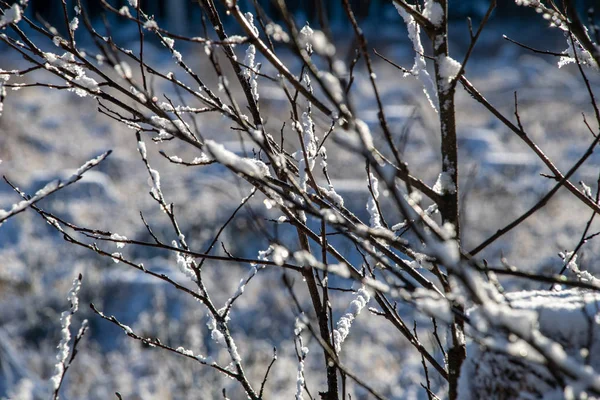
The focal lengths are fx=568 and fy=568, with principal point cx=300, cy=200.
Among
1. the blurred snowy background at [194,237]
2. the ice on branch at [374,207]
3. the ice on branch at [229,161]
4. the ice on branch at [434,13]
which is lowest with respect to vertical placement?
the ice on branch at [229,161]

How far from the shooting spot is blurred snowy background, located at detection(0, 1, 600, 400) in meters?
5.92

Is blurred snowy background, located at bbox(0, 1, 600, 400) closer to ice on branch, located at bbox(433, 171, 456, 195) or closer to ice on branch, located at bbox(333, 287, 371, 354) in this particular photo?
ice on branch, located at bbox(433, 171, 456, 195)

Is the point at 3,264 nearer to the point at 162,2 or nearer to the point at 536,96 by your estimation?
the point at 536,96

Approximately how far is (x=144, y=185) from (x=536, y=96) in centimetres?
1230

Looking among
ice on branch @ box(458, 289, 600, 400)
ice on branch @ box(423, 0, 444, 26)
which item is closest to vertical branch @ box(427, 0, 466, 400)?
ice on branch @ box(423, 0, 444, 26)

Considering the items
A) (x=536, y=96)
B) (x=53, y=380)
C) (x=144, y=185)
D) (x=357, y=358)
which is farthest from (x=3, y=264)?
(x=536, y=96)

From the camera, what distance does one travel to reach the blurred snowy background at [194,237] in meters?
5.92

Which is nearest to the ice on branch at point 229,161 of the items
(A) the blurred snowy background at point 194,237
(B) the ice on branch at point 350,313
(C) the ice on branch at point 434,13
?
(A) the blurred snowy background at point 194,237

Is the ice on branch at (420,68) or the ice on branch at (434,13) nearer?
the ice on branch at (434,13)

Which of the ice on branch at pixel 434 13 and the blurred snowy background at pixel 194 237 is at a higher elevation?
the blurred snowy background at pixel 194 237

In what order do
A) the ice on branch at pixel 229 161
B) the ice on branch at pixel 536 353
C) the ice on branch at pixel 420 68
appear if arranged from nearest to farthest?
the ice on branch at pixel 536 353 < the ice on branch at pixel 229 161 < the ice on branch at pixel 420 68

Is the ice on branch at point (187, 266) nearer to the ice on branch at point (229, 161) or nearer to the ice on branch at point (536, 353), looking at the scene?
the ice on branch at point (229, 161)

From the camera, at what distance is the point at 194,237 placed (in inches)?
347

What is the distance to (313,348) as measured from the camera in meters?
6.56
